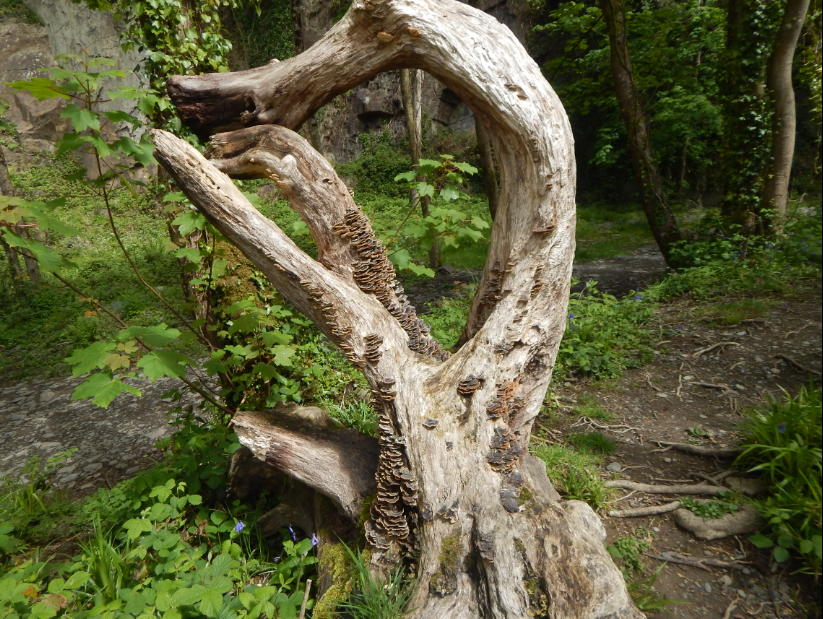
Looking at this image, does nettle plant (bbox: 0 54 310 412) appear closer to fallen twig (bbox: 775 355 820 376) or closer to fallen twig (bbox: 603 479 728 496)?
fallen twig (bbox: 603 479 728 496)

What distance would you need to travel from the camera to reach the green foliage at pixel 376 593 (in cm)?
204

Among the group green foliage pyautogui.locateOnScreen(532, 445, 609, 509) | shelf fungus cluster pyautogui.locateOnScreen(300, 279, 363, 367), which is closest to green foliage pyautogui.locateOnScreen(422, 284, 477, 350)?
green foliage pyautogui.locateOnScreen(532, 445, 609, 509)

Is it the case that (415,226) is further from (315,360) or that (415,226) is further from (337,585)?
(337,585)

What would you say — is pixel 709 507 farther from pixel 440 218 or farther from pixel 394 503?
pixel 440 218

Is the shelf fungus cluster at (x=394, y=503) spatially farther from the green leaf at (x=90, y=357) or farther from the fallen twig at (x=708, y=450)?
the fallen twig at (x=708, y=450)

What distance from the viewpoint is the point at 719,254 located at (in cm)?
654

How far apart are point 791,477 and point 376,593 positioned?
7.05 feet

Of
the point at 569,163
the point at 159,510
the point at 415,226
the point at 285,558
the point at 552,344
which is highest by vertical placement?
the point at 569,163

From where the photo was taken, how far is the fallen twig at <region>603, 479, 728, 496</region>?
271 centimetres

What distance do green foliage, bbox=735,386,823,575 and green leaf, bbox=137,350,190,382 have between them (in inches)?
Result: 107

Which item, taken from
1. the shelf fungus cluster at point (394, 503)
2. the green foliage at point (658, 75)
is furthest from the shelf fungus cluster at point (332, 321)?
the green foliage at point (658, 75)

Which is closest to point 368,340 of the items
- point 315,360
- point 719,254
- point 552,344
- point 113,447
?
point 552,344

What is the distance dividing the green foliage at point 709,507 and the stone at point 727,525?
2cm

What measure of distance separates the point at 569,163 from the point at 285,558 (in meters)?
2.91
